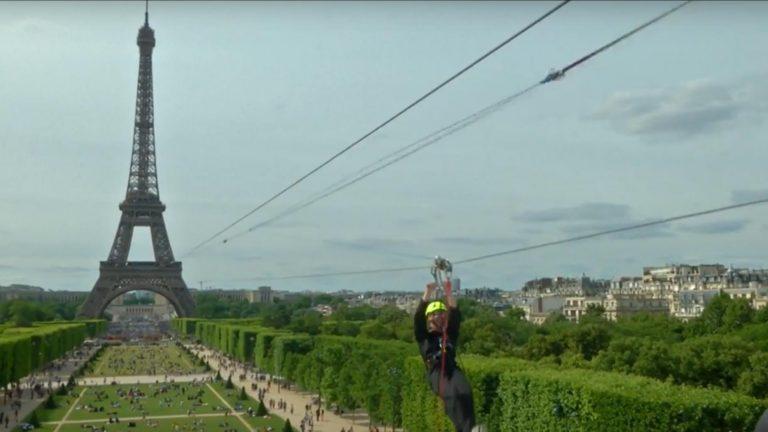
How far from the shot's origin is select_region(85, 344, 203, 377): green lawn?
7600 cm

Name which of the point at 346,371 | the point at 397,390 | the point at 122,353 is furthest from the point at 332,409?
the point at 122,353

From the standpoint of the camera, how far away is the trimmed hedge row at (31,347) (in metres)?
52.9

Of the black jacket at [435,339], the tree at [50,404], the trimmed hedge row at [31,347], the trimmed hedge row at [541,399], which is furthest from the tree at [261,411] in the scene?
the black jacket at [435,339]

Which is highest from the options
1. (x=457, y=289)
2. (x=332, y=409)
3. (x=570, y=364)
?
(x=457, y=289)

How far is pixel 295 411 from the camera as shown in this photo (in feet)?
166

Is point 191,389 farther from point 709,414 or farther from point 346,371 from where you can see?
point 709,414

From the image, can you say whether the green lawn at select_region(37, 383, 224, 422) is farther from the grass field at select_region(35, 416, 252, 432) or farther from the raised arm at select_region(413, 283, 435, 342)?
the raised arm at select_region(413, 283, 435, 342)

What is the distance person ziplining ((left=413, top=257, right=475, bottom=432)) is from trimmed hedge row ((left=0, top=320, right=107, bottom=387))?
4921 centimetres

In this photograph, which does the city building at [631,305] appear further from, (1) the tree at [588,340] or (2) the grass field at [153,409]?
(2) the grass field at [153,409]

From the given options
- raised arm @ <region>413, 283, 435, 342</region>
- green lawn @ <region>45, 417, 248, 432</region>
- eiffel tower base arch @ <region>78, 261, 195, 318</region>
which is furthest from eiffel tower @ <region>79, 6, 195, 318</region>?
raised arm @ <region>413, 283, 435, 342</region>

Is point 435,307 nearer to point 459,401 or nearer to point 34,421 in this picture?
point 459,401

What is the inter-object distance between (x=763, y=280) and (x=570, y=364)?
406 feet

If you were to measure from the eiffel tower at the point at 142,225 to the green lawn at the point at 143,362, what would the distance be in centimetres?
1018

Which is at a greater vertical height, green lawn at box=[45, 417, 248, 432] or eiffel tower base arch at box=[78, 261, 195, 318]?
eiffel tower base arch at box=[78, 261, 195, 318]
